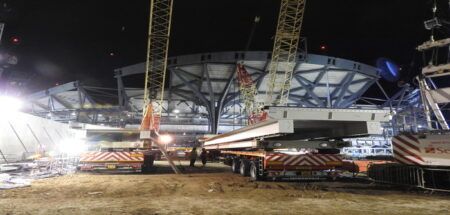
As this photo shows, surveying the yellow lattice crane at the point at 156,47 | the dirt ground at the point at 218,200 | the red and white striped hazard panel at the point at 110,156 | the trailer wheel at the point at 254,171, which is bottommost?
the dirt ground at the point at 218,200

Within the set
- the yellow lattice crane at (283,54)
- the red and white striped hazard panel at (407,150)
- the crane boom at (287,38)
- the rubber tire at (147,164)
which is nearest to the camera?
the red and white striped hazard panel at (407,150)

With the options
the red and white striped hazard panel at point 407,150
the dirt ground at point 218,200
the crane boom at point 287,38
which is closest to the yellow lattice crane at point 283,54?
the crane boom at point 287,38

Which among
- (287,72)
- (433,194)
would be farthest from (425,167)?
(287,72)

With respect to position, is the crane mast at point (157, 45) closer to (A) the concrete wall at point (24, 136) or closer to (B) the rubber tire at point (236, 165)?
(A) the concrete wall at point (24, 136)

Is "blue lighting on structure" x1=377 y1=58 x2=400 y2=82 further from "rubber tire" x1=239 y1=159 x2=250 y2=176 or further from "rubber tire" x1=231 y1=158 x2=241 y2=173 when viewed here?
"rubber tire" x1=239 y1=159 x2=250 y2=176

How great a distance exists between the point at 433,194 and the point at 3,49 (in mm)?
41770

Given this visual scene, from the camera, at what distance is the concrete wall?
17172 millimetres

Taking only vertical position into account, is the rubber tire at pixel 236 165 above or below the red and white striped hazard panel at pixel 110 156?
below

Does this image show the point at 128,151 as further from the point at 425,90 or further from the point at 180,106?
the point at 180,106

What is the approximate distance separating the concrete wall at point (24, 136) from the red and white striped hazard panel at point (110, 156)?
4187 mm

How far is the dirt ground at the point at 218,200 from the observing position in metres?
6.81

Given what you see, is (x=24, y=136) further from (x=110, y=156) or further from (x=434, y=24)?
(x=434, y=24)

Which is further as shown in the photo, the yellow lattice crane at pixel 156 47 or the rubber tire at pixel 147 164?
the yellow lattice crane at pixel 156 47

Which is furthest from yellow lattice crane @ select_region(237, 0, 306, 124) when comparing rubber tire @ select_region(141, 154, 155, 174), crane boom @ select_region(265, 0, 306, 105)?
rubber tire @ select_region(141, 154, 155, 174)
